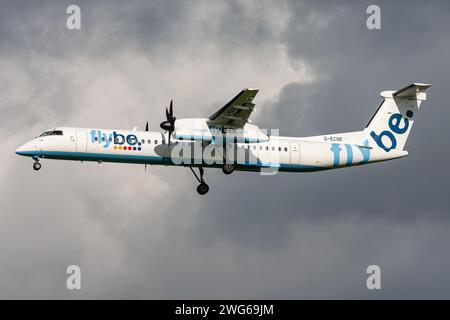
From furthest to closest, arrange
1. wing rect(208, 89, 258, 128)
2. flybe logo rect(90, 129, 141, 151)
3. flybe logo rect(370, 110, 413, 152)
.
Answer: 1. flybe logo rect(370, 110, 413, 152)
2. flybe logo rect(90, 129, 141, 151)
3. wing rect(208, 89, 258, 128)

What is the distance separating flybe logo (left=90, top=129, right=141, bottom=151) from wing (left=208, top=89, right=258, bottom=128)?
3.15m

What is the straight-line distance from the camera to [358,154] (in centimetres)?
3709

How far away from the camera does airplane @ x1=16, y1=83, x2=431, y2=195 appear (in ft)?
111

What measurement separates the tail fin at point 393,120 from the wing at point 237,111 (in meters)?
6.56

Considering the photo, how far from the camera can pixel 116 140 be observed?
34250mm

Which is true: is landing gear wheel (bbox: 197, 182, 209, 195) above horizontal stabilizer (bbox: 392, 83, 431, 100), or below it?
below

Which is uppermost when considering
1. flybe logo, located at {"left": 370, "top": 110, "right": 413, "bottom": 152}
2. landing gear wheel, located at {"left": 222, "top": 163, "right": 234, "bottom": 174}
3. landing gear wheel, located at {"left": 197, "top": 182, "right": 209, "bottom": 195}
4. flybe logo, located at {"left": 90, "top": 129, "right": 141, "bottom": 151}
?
flybe logo, located at {"left": 370, "top": 110, "right": 413, "bottom": 152}

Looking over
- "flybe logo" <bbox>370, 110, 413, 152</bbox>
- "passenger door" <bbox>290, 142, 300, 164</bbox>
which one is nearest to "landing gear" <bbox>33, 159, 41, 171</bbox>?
"passenger door" <bbox>290, 142, 300, 164</bbox>

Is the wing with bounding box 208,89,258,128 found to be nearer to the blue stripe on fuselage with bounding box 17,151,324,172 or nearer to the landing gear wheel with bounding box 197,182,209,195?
the blue stripe on fuselage with bounding box 17,151,324,172

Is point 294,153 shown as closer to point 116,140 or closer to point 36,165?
point 116,140

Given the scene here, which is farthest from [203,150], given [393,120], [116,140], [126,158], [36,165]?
[393,120]

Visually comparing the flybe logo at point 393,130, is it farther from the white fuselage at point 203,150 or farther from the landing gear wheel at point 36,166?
the landing gear wheel at point 36,166

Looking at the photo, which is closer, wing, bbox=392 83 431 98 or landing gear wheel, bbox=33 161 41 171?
landing gear wheel, bbox=33 161 41 171
